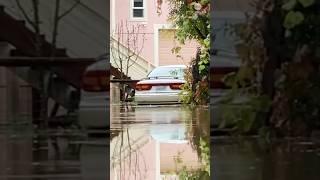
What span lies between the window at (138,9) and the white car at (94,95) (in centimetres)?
2214

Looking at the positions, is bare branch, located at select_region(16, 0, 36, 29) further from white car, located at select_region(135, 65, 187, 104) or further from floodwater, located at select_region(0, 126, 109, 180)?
white car, located at select_region(135, 65, 187, 104)

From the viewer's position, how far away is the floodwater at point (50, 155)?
669cm

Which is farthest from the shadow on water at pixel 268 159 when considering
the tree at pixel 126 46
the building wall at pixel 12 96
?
the tree at pixel 126 46

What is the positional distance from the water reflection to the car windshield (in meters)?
4.81

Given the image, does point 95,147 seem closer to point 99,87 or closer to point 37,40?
point 99,87

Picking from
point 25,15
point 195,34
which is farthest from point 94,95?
point 195,34

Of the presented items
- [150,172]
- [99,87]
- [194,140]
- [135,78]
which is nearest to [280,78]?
[99,87]

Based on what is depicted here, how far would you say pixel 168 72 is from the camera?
24000mm

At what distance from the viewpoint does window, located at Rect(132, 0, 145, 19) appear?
2884 centimetres

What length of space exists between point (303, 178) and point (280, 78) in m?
1.04

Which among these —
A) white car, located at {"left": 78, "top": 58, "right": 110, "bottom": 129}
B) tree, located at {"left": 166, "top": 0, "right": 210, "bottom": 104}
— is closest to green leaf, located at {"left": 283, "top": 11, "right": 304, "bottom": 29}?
white car, located at {"left": 78, "top": 58, "right": 110, "bottom": 129}

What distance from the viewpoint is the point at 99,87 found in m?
6.75

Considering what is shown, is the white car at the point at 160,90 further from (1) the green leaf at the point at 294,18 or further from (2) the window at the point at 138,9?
(1) the green leaf at the point at 294,18

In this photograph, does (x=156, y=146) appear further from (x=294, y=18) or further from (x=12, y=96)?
(x=294, y=18)
